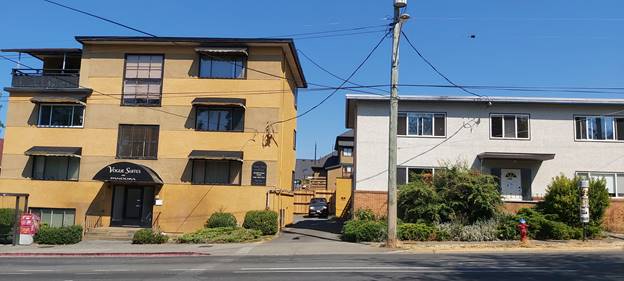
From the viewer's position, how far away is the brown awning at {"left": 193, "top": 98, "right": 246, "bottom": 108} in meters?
27.5

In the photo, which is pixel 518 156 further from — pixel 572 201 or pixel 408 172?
pixel 408 172

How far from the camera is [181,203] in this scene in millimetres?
27672

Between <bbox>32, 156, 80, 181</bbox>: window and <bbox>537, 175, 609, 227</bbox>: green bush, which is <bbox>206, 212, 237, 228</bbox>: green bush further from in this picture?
<bbox>537, 175, 609, 227</bbox>: green bush

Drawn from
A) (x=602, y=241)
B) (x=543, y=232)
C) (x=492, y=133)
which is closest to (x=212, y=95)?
(x=492, y=133)

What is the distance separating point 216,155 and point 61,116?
8978 millimetres

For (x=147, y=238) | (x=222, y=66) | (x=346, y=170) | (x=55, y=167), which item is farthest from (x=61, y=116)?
(x=346, y=170)

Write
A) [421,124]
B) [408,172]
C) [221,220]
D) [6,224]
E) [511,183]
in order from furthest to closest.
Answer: [421,124] → [408,172] → [511,183] → [221,220] → [6,224]

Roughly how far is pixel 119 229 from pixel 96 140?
16.1 feet

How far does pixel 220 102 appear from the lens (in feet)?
90.5

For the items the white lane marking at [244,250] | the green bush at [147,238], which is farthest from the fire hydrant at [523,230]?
Answer: the green bush at [147,238]

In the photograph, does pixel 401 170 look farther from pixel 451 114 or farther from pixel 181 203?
pixel 181 203

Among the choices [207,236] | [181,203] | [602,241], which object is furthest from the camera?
Answer: [181,203]

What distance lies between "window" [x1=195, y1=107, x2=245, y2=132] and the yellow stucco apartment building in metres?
0.05

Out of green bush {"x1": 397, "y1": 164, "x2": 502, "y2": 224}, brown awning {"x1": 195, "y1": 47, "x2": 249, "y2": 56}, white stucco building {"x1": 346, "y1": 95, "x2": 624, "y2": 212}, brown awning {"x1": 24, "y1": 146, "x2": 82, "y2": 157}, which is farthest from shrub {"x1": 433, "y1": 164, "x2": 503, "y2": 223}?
brown awning {"x1": 24, "y1": 146, "x2": 82, "y2": 157}
